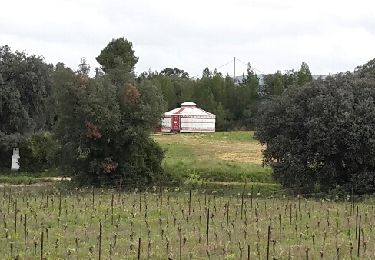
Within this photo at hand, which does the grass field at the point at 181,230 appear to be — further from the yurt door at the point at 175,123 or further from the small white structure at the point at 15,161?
the yurt door at the point at 175,123

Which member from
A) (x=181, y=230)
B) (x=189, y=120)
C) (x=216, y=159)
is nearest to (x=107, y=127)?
(x=216, y=159)

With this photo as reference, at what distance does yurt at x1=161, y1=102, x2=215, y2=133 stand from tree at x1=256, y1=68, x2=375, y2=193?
1260 inches

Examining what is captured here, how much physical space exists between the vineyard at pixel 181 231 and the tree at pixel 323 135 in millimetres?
4304

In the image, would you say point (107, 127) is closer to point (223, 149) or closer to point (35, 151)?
point (35, 151)

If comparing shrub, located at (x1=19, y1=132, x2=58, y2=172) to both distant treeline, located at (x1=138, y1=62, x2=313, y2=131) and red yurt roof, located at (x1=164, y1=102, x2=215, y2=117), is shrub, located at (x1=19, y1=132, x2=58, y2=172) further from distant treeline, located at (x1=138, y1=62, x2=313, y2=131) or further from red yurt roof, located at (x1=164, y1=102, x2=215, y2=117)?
distant treeline, located at (x1=138, y1=62, x2=313, y2=131)

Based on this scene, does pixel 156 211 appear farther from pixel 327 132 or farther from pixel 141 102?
pixel 141 102

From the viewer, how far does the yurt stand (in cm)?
5738

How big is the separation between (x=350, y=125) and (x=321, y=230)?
32.2ft

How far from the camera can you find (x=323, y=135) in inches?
907

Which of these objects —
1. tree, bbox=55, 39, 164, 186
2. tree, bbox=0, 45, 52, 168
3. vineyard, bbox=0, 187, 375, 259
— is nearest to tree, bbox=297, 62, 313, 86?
tree, bbox=0, 45, 52, 168

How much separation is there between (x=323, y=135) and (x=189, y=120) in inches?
1376

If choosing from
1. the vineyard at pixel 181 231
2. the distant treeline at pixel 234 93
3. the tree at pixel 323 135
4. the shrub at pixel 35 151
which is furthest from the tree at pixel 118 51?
the vineyard at pixel 181 231

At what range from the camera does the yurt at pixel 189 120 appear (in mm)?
57375

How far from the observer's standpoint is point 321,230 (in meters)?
13.7
